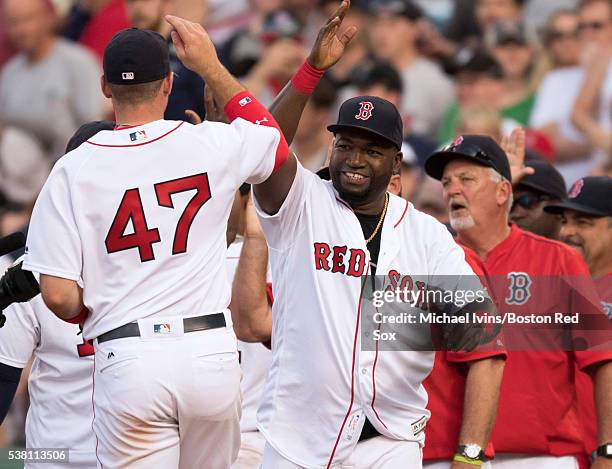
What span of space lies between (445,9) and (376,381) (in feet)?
25.9

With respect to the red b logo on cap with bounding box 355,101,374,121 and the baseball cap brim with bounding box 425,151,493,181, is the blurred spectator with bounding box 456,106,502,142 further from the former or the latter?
the red b logo on cap with bounding box 355,101,374,121

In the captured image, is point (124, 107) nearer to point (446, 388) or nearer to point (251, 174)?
point (251, 174)

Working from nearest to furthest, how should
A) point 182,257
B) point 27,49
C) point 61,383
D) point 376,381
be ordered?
point 182,257 → point 376,381 → point 61,383 → point 27,49

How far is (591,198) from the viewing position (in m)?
6.59

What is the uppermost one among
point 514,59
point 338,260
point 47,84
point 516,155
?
point 514,59

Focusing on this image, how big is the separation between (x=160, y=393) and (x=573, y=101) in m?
6.97

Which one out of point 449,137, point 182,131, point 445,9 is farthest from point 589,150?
point 182,131

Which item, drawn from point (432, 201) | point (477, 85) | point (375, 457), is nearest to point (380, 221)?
point (375, 457)

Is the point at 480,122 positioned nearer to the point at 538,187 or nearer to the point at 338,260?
the point at 538,187

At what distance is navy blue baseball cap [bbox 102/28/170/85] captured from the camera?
185 inches

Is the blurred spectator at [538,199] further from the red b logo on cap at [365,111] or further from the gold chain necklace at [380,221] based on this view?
the red b logo on cap at [365,111]

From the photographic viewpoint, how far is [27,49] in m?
11.1

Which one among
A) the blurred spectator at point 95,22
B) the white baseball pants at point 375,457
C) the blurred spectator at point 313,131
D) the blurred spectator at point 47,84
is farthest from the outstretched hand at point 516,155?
the blurred spectator at point 95,22

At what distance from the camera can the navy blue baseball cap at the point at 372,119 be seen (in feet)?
17.1
